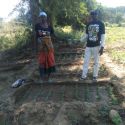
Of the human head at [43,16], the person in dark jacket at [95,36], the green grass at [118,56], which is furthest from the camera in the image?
the green grass at [118,56]

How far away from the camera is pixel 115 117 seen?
6.63 m

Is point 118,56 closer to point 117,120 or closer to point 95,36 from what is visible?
point 95,36

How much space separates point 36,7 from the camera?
17.5m

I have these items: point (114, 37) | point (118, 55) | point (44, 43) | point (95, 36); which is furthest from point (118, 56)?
point (114, 37)

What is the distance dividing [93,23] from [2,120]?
3.84 metres

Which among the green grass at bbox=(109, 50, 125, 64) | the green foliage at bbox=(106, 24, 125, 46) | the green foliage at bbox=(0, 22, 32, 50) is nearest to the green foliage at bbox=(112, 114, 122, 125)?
the green grass at bbox=(109, 50, 125, 64)

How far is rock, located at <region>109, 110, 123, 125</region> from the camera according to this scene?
652cm

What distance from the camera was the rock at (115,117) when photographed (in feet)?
21.4

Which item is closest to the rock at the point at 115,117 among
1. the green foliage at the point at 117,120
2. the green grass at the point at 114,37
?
the green foliage at the point at 117,120


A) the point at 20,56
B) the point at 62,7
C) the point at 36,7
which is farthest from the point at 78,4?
the point at 20,56

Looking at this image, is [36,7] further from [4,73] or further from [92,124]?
[92,124]

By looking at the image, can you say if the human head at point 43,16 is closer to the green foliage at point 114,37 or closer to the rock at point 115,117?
the rock at point 115,117

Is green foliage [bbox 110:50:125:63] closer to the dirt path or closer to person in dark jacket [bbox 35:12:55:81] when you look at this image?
the dirt path

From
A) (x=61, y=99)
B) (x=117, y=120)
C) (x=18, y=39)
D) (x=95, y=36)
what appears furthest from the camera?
(x=18, y=39)
